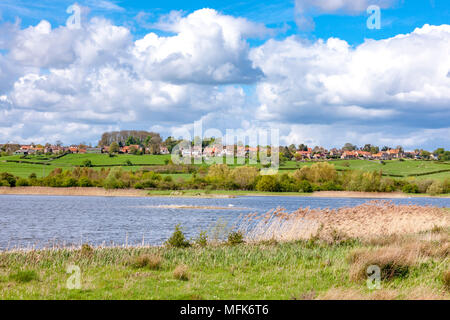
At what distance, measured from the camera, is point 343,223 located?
22656 millimetres

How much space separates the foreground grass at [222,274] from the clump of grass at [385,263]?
0.13ft

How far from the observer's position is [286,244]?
2044cm

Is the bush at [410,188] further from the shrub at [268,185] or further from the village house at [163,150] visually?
the village house at [163,150]

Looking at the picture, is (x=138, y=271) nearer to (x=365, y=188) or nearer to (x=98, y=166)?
(x=365, y=188)

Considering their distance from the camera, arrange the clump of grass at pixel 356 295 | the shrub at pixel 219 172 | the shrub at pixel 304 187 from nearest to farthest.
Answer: the clump of grass at pixel 356 295 → the shrub at pixel 304 187 → the shrub at pixel 219 172

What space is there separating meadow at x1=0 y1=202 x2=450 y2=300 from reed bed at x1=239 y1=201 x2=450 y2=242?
1412 mm

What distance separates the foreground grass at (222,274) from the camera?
11094 mm

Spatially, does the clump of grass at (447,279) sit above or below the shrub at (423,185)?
above

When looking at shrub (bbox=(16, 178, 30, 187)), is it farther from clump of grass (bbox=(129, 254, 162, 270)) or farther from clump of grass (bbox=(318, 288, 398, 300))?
clump of grass (bbox=(318, 288, 398, 300))

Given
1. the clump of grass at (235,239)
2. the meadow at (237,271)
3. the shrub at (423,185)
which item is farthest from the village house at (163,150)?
the meadow at (237,271)

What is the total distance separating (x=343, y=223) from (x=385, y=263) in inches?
367

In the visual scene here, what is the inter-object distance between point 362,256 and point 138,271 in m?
6.82

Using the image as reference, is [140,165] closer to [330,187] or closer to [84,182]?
[84,182]

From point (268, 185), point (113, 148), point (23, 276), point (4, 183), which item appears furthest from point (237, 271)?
point (113, 148)
